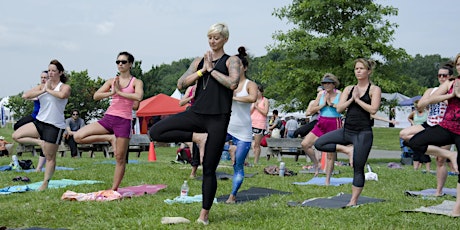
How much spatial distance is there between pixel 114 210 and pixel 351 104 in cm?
349

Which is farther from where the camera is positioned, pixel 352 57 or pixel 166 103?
pixel 166 103

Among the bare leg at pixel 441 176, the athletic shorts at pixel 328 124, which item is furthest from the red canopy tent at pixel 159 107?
the bare leg at pixel 441 176

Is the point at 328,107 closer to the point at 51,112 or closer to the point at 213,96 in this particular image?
the point at 51,112

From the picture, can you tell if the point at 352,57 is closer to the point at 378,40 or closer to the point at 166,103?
the point at 378,40

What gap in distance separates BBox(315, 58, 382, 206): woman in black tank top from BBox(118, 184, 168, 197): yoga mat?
316 cm

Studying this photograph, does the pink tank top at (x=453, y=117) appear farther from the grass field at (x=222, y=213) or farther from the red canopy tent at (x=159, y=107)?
the red canopy tent at (x=159, y=107)

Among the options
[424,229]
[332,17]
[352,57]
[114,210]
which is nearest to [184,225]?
[114,210]

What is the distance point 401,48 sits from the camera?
27.5 metres

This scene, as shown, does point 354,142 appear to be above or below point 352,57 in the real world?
below

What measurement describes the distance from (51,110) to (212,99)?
417 centimetres

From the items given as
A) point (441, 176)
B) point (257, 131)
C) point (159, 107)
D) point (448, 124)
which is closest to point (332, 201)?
point (448, 124)

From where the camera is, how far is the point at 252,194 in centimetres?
868

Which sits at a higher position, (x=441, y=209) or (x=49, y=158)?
(x=49, y=158)

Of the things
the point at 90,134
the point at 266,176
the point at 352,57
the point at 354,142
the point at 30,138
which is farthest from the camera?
the point at 352,57
